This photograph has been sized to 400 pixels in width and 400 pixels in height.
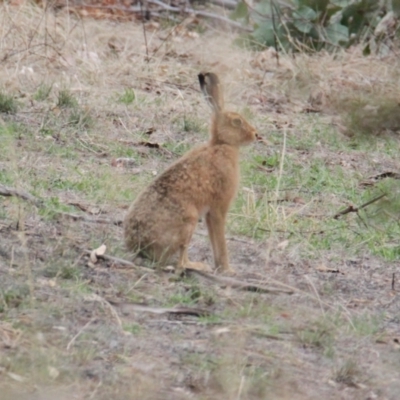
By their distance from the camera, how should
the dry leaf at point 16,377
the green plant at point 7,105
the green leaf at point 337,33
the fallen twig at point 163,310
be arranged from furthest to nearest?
the green leaf at point 337,33
the green plant at point 7,105
the fallen twig at point 163,310
the dry leaf at point 16,377

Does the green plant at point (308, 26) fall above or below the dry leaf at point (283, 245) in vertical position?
above

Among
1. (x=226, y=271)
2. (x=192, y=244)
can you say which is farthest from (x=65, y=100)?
(x=226, y=271)

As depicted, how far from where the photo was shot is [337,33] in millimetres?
12422

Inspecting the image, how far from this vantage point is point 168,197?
5.81 metres

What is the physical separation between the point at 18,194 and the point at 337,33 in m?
6.62

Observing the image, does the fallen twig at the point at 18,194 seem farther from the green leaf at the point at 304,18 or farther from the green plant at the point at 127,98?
the green leaf at the point at 304,18

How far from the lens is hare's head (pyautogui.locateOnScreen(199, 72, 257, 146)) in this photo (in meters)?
6.38

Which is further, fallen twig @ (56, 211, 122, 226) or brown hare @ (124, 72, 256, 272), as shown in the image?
fallen twig @ (56, 211, 122, 226)

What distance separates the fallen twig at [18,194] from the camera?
6.64 meters

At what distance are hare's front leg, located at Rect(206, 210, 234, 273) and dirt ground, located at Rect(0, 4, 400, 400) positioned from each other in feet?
0.53

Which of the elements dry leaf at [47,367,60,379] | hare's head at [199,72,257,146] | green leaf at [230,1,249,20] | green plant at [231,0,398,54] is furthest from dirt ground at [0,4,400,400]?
green leaf at [230,1,249,20]

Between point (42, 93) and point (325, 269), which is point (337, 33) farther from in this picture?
point (325, 269)

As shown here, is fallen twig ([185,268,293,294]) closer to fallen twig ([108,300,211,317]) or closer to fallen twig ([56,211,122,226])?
fallen twig ([108,300,211,317])

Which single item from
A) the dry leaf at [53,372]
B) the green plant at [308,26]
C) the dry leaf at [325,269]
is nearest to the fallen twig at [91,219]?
the dry leaf at [325,269]
